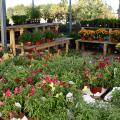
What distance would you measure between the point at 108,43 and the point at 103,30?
53 cm

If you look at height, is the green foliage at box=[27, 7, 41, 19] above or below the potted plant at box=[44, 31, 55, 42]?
above

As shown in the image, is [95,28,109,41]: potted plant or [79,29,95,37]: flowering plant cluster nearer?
[95,28,109,41]: potted plant

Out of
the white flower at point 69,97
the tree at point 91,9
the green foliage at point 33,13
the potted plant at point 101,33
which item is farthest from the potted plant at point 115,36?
the white flower at point 69,97

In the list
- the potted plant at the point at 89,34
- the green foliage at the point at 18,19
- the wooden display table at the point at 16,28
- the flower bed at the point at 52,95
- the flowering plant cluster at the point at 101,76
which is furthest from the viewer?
the potted plant at the point at 89,34

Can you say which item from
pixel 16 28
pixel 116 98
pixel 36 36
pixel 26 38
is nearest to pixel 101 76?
pixel 116 98

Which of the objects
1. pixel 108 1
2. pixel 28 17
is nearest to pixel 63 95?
pixel 28 17

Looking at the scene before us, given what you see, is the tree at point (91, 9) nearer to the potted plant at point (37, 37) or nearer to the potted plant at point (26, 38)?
the potted plant at point (37, 37)

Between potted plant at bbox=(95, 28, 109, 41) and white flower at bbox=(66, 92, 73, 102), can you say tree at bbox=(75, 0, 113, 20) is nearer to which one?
potted plant at bbox=(95, 28, 109, 41)

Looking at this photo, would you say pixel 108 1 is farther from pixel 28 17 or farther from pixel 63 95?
pixel 63 95

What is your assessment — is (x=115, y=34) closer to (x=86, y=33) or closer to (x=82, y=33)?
(x=86, y=33)

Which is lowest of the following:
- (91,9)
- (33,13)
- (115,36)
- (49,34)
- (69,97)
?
(69,97)

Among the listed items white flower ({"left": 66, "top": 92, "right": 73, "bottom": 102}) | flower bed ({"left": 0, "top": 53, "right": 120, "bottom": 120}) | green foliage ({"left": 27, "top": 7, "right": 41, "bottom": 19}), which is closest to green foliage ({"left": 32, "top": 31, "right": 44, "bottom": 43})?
green foliage ({"left": 27, "top": 7, "right": 41, "bottom": 19})

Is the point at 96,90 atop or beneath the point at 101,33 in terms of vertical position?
beneath

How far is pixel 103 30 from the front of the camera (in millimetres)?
8438
